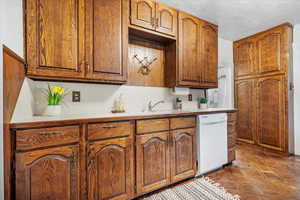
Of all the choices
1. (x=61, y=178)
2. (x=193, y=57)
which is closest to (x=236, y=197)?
(x=61, y=178)

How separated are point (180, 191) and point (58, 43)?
6.62 ft

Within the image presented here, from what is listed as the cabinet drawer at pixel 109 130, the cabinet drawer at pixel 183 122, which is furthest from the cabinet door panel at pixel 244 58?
the cabinet drawer at pixel 109 130

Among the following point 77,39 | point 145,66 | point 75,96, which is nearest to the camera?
point 77,39

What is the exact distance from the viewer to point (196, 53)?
2.48m

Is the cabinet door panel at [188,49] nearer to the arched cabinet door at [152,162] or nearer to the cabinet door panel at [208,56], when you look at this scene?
the cabinet door panel at [208,56]

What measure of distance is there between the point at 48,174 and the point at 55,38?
1200 mm

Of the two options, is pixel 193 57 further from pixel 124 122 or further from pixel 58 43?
pixel 58 43

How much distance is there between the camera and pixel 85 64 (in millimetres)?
1635

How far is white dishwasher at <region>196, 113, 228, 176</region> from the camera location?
2059 millimetres

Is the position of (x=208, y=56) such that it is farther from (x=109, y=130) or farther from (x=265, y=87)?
(x=109, y=130)

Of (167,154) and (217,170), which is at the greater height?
(167,154)

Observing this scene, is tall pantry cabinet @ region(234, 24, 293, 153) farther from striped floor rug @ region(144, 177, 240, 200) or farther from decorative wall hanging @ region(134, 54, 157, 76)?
decorative wall hanging @ region(134, 54, 157, 76)

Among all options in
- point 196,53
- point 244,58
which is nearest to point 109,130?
point 196,53

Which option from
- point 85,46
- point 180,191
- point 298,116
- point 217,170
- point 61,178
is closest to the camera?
point 61,178
